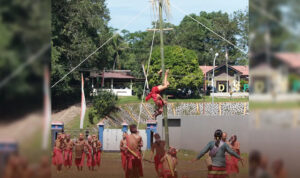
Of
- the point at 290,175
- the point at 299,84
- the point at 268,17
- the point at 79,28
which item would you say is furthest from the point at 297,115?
the point at 79,28

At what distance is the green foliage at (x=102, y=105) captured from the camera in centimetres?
2925

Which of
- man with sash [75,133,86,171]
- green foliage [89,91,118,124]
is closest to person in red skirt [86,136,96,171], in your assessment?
man with sash [75,133,86,171]

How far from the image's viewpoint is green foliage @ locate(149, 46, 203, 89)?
23.6 m

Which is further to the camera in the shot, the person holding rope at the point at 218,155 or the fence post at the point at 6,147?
the person holding rope at the point at 218,155

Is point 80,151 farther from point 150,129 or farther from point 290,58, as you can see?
point 290,58

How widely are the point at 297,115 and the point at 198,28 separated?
2590 centimetres

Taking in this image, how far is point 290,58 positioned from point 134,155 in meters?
7.68

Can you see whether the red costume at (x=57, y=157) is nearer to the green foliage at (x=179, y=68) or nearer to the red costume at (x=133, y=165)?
the red costume at (x=133, y=165)

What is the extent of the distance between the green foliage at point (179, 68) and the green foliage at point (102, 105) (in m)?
4.16

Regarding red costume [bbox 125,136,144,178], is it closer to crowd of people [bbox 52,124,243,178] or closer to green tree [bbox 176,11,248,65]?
crowd of people [bbox 52,124,243,178]

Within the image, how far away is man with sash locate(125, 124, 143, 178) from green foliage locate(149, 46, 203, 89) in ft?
41.0

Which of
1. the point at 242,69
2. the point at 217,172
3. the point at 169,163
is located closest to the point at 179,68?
the point at 242,69

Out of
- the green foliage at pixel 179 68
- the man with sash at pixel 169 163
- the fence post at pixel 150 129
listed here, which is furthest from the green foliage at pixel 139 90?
the man with sash at pixel 169 163

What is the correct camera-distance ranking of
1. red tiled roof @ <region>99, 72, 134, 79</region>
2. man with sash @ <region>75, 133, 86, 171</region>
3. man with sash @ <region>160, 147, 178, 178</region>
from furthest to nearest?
red tiled roof @ <region>99, 72, 134, 79</region>, man with sash @ <region>75, 133, 86, 171</region>, man with sash @ <region>160, 147, 178, 178</region>
